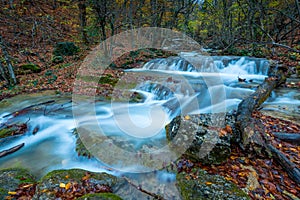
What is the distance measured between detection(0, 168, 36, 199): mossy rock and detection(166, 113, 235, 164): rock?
2.73 metres

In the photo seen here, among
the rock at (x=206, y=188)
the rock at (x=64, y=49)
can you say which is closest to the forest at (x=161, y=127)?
the rock at (x=206, y=188)

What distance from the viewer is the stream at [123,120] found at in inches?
149

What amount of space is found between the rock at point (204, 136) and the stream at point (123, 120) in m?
0.37

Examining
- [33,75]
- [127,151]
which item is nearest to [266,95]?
[127,151]

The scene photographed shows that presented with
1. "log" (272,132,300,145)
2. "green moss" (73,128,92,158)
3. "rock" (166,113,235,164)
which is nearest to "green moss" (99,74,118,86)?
"green moss" (73,128,92,158)

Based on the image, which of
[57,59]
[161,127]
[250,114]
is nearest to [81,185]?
[161,127]

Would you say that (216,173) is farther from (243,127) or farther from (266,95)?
(266,95)

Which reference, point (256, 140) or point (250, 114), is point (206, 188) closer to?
point (256, 140)

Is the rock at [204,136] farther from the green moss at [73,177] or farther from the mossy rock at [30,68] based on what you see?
the mossy rock at [30,68]

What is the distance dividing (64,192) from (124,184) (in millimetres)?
917

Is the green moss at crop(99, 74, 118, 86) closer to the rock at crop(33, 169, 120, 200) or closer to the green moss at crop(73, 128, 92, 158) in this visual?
the green moss at crop(73, 128, 92, 158)

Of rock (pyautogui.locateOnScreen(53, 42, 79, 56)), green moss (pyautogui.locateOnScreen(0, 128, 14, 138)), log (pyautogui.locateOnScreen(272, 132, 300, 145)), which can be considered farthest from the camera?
rock (pyautogui.locateOnScreen(53, 42, 79, 56))

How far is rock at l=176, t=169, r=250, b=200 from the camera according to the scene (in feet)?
7.76

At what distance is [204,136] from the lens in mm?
3346
